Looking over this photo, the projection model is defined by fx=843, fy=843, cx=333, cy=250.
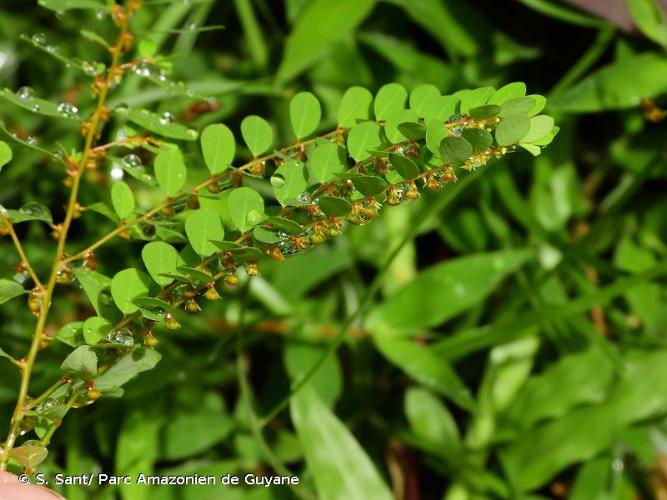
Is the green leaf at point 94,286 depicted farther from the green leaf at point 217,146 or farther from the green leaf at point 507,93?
the green leaf at point 507,93

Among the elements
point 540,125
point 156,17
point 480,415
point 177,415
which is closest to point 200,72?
point 156,17

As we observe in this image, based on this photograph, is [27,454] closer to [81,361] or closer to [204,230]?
[81,361]

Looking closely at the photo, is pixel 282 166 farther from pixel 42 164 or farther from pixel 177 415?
pixel 42 164

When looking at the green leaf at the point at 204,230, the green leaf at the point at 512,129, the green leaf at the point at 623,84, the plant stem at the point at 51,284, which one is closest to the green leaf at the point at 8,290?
the plant stem at the point at 51,284

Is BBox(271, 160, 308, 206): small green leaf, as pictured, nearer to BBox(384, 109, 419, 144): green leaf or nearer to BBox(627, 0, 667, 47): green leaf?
BBox(384, 109, 419, 144): green leaf

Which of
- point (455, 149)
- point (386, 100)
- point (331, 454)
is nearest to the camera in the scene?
point (455, 149)

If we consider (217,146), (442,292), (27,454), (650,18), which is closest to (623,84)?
(650,18)

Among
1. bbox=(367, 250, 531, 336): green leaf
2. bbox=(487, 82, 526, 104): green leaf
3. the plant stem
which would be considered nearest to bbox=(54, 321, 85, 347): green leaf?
the plant stem
